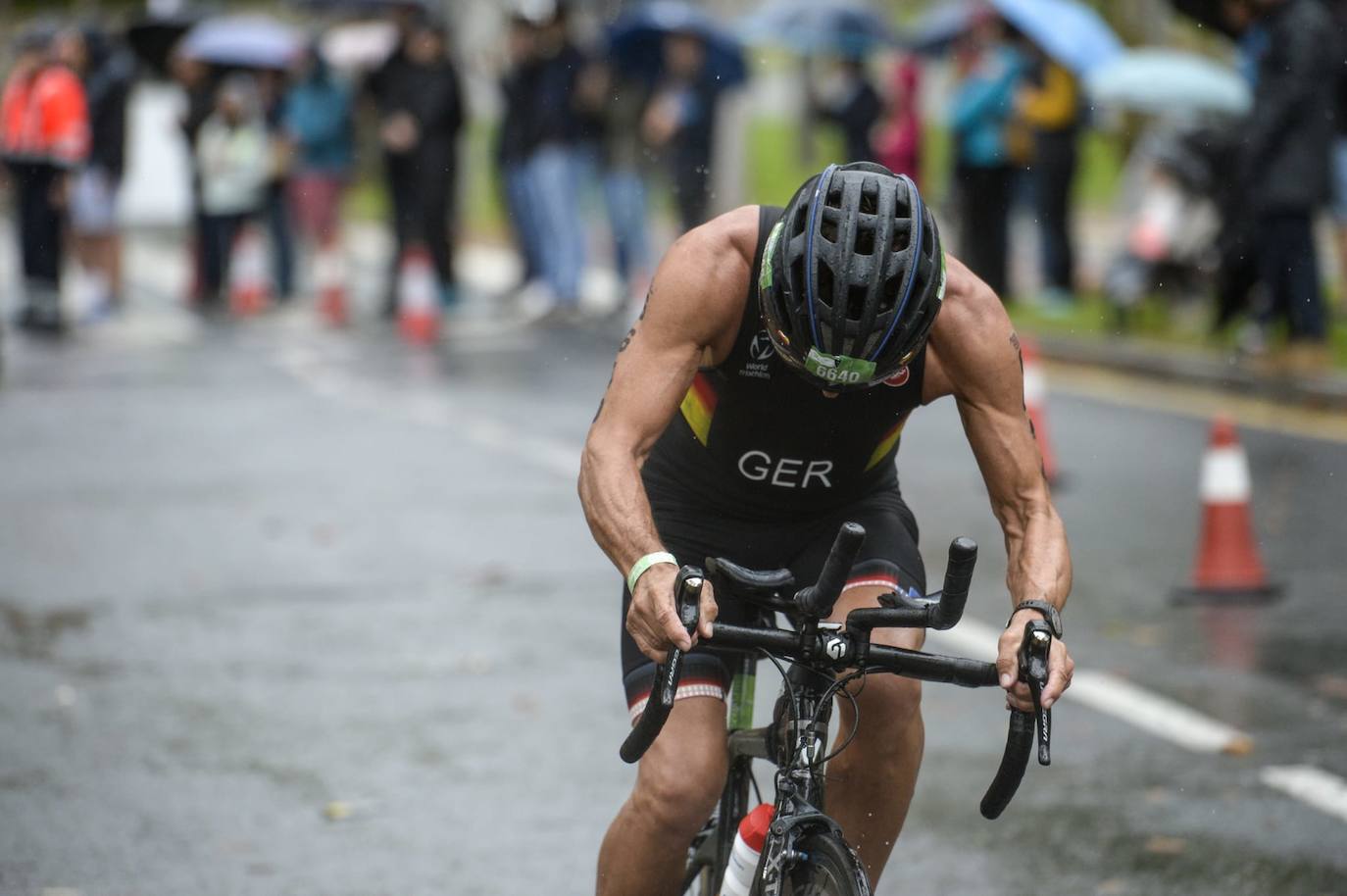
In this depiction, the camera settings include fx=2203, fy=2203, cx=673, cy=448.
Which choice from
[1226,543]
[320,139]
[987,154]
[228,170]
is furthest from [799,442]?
[228,170]

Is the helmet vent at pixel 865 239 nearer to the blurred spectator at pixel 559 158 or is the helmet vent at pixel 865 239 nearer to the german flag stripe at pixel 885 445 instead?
the german flag stripe at pixel 885 445

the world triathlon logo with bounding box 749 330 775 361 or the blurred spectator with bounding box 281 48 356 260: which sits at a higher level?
the world triathlon logo with bounding box 749 330 775 361

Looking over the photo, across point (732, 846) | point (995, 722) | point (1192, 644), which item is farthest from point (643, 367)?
point (1192, 644)

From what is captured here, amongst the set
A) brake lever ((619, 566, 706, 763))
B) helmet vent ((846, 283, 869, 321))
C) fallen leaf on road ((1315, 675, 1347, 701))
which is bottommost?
fallen leaf on road ((1315, 675, 1347, 701))

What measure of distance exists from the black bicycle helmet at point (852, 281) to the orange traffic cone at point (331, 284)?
1554 centimetres

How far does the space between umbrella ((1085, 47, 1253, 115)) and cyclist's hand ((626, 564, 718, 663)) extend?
12958 millimetres

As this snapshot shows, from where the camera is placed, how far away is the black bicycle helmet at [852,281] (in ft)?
11.9

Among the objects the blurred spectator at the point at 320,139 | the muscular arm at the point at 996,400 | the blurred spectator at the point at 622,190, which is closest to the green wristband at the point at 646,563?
the muscular arm at the point at 996,400

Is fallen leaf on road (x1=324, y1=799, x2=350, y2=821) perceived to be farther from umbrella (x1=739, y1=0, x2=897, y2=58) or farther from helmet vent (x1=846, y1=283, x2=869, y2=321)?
umbrella (x1=739, y1=0, x2=897, y2=58)

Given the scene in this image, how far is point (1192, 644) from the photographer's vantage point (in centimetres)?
791

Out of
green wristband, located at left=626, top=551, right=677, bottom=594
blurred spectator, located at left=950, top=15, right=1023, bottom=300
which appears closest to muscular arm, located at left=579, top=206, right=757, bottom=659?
green wristband, located at left=626, top=551, right=677, bottom=594

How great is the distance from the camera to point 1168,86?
52.1ft

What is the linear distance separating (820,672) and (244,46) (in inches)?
723

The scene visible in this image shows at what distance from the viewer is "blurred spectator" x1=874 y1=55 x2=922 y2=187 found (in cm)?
1906
